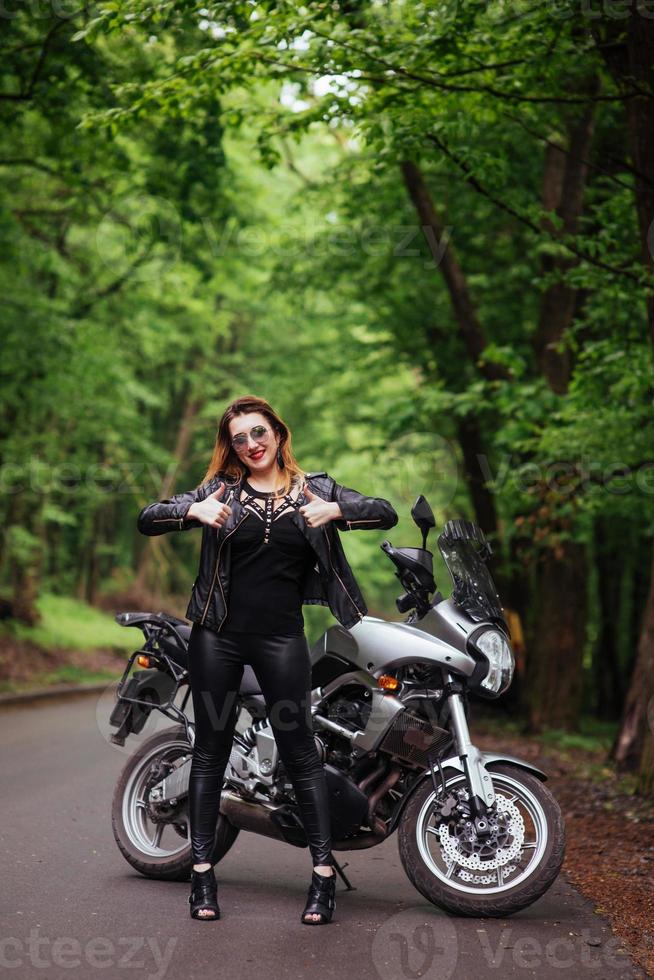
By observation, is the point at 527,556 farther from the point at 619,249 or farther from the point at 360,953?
the point at 360,953

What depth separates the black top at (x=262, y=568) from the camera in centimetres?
501

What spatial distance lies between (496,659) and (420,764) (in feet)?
1.88

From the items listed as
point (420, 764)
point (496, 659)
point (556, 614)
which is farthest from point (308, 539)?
point (556, 614)

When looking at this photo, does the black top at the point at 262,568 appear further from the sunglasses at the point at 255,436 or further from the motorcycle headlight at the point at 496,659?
the motorcycle headlight at the point at 496,659

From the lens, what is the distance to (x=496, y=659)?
5125mm

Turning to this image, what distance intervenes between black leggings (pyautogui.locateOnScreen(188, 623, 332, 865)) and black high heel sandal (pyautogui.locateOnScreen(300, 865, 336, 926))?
0.08m

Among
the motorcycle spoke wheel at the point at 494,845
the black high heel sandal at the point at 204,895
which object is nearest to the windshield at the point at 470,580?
the motorcycle spoke wheel at the point at 494,845

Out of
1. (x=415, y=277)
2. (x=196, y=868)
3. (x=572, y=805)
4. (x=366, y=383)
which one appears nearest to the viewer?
(x=196, y=868)

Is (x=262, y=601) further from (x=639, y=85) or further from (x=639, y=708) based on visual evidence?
(x=639, y=708)

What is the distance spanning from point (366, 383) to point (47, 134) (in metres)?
8.03

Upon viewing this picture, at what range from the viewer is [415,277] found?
57.2 ft

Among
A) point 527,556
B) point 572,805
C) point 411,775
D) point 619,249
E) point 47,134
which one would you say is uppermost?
point 47,134

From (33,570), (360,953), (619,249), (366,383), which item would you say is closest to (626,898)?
(360,953)

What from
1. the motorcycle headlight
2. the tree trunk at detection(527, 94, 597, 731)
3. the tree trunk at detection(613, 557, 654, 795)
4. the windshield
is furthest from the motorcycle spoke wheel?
the tree trunk at detection(527, 94, 597, 731)
